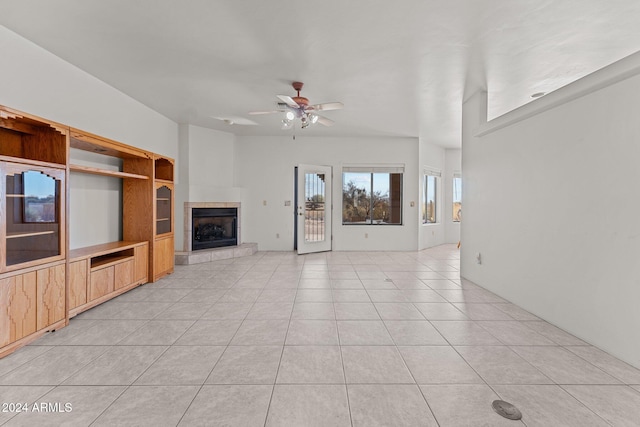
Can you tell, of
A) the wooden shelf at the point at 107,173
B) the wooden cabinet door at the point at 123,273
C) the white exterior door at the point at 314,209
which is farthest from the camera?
the white exterior door at the point at 314,209

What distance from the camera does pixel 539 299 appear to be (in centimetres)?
304

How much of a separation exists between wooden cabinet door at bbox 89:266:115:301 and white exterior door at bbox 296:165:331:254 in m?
3.76

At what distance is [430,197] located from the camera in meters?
8.06

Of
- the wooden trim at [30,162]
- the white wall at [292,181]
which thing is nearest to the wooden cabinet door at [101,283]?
the wooden trim at [30,162]

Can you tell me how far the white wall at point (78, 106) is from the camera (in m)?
2.73

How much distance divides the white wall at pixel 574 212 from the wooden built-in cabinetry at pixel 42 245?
4808mm

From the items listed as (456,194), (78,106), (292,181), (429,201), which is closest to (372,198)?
(429,201)

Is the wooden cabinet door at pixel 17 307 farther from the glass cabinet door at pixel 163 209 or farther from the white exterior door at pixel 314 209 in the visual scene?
the white exterior door at pixel 314 209

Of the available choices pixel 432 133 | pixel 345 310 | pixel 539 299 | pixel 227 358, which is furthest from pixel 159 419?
pixel 432 133

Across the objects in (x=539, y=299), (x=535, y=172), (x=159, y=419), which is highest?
(x=535, y=172)

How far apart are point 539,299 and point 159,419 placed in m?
3.57

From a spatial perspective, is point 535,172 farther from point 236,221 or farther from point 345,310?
point 236,221

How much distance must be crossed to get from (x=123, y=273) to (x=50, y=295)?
3.46 feet

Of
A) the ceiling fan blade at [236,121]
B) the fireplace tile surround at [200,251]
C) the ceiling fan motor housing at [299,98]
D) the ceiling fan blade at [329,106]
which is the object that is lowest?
the fireplace tile surround at [200,251]
